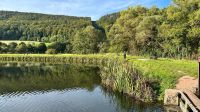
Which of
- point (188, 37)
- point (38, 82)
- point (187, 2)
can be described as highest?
point (187, 2)

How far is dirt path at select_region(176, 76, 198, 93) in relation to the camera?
32.0 meters

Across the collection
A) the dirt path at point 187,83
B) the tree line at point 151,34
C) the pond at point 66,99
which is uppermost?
the tree line at point 151,34

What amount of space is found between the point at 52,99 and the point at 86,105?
5667 millimetres

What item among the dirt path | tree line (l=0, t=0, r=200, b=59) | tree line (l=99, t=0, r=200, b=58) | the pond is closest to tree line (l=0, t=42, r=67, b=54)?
tree line (l=0, t=0, r=200, b=59)

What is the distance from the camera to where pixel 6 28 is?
193m

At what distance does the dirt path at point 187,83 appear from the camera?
105ft

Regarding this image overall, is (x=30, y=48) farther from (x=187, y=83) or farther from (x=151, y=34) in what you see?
(x=187, y=83)

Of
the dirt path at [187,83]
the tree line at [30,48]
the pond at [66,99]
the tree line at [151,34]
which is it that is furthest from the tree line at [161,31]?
the tree line at [30,48]

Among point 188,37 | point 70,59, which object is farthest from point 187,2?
point 70,59

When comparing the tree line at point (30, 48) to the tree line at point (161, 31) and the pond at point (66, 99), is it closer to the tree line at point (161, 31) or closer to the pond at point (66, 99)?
the tree line at point (161, 31)

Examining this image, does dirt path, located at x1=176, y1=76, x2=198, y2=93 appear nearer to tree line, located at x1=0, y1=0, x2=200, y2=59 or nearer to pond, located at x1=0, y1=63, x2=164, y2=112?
pond, located at x1=0, y1=63, x2=164, y2=112

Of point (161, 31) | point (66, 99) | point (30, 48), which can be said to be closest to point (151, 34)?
point (161, 31)

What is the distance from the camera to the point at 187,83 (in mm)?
33156

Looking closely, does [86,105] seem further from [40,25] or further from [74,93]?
[40,25]
